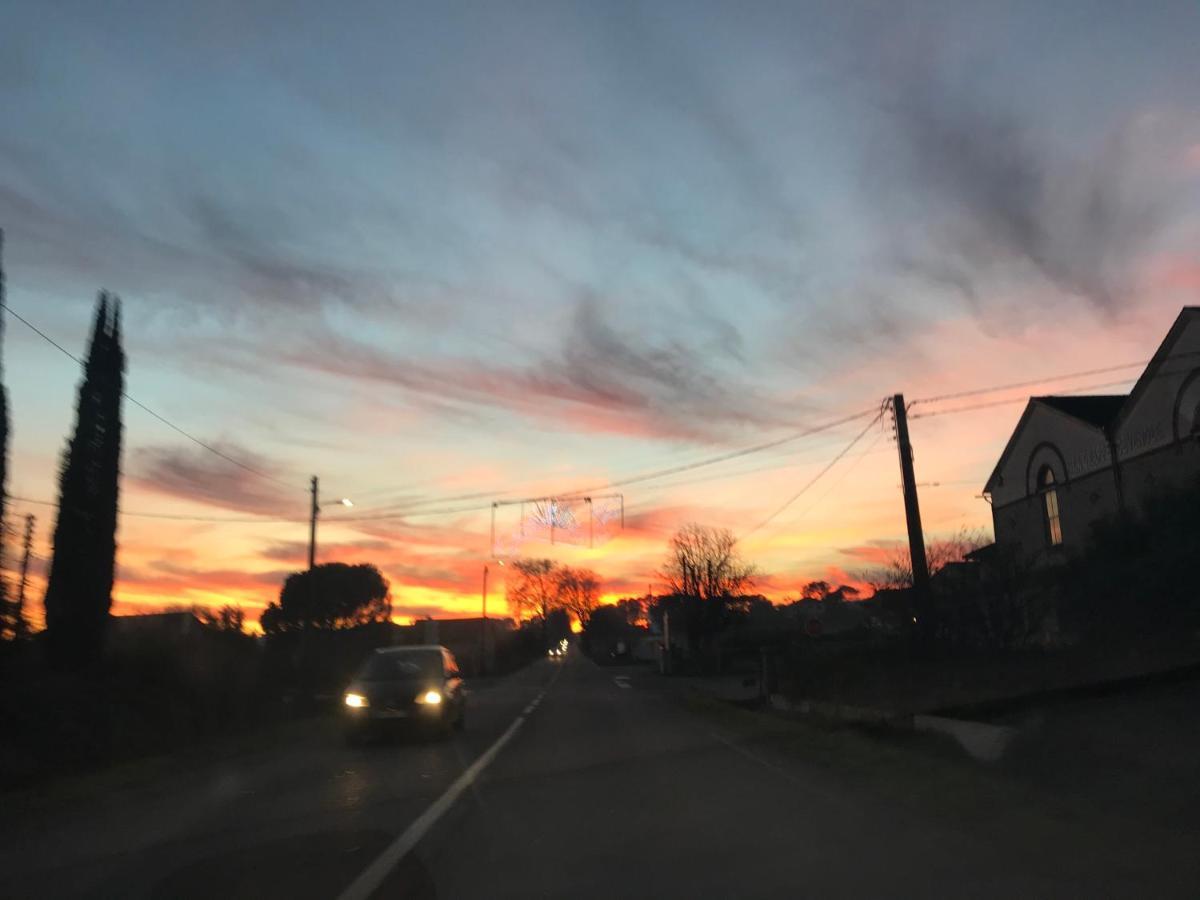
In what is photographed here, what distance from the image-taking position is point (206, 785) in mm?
11531

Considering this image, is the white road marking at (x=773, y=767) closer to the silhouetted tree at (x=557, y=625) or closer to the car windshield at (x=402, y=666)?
the car windshield at (x=402, y=666)

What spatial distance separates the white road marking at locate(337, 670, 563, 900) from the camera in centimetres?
629

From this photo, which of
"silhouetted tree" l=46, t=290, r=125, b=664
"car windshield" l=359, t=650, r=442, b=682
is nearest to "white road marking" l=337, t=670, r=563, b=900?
"car windshield" l=359, t=650, r=442, b=682

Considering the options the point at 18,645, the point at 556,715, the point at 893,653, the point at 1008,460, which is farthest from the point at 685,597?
the point at 18,645

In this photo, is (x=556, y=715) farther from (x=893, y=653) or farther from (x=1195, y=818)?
(x=1195, y=818)

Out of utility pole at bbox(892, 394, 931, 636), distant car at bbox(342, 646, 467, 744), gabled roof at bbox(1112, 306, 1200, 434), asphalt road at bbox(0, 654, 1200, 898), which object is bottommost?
asphalt road at bbox(0, 654, 1200, 898)

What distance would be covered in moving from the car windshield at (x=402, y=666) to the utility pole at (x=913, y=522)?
12674 mm

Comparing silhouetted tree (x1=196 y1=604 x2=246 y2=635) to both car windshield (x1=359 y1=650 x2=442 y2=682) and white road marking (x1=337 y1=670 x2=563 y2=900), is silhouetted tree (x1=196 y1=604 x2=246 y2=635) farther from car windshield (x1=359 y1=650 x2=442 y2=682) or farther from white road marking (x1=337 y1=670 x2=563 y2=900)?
white road marking (x1=337 y1=670 x2=563 y2=900)

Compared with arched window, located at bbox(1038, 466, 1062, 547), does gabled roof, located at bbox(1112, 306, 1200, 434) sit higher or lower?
higher

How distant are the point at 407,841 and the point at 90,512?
15635 mm

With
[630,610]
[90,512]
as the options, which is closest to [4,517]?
[90,512]

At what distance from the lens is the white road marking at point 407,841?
6.29 m

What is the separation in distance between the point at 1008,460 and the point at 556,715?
23.6m

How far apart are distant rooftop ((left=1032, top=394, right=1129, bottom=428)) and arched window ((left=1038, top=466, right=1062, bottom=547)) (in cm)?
223
